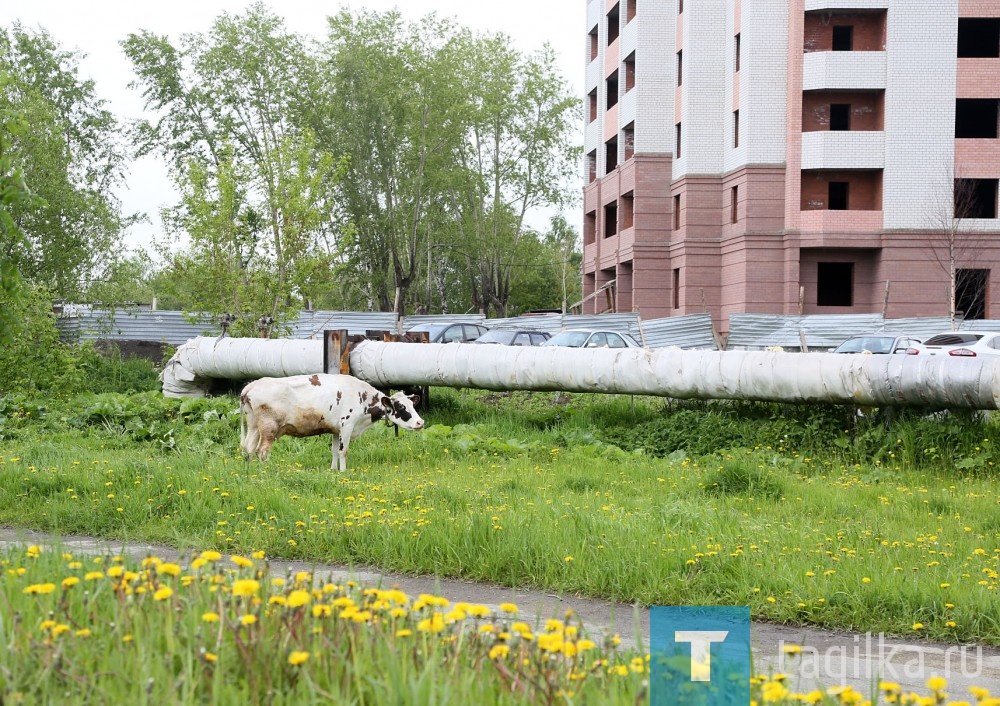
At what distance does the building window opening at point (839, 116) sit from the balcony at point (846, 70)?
2.47 metres

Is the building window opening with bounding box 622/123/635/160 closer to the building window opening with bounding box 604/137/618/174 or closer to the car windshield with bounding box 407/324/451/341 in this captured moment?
the building window opening with bounding box 604/137/618/174

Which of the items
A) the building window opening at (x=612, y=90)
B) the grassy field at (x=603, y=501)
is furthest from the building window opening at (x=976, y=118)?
the grassy field at (x=603, y=501)

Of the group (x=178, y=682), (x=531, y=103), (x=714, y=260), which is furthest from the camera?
(x=531, y=103)

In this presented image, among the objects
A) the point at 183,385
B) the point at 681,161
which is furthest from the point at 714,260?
the point at 183,385

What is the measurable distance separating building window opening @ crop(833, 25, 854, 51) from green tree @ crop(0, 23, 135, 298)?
28216 millimetres

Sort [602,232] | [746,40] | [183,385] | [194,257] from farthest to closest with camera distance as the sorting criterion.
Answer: [602,232], [746,40], [194,257], [183,385]

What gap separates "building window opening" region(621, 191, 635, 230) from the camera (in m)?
49.1

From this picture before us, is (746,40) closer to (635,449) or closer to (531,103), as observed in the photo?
(531,103)

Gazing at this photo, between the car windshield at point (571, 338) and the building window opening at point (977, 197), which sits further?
the building window opening at point (977, 197)

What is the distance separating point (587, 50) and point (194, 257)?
34.4 meters

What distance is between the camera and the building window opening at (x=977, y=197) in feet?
128

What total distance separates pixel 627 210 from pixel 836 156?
1231 cm

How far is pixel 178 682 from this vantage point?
3.24m

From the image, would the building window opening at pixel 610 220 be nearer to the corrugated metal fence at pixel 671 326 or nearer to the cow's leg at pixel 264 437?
the corrugated metal fence at pixel 671 326
